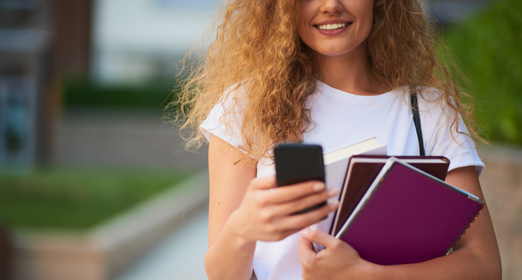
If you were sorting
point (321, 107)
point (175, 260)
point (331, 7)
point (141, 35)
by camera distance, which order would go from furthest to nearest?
point (141, 35)
point (175, 260)
point (321, 107)
point (331, 7)

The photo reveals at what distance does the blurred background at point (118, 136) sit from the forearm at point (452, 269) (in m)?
0.76

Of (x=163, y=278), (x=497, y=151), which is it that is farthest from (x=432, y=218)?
(x=163, y=278)

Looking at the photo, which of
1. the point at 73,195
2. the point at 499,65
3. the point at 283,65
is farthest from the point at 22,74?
the point at 283,65

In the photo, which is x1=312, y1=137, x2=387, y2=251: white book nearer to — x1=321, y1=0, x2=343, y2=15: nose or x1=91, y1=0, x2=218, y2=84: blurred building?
x1=321, y1=0, x2=343, y2=15: nose

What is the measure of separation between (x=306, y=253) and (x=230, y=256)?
0.62ft

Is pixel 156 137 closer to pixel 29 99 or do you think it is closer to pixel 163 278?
pixel 29 99

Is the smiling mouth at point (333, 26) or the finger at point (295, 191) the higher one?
the smiling mouth at point (333, 26)

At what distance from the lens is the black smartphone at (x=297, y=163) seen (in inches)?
35.5

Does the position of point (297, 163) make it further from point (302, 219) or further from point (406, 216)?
point (406, 216)

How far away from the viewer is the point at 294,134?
1.44 meters

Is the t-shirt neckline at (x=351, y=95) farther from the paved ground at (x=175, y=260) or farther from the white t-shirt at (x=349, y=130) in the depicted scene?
the paved ground at (x=175, y=260)

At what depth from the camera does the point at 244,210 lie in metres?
0.99

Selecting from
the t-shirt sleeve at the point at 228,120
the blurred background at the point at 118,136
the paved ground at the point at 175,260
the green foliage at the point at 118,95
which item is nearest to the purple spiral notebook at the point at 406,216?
the t-shirt sleeve at the point at 228,120

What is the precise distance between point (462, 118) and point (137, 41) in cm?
1856
